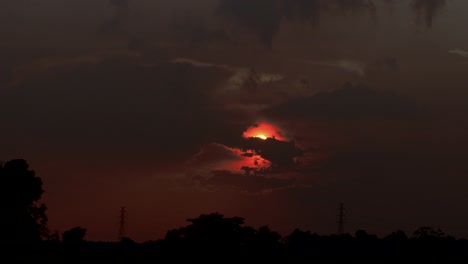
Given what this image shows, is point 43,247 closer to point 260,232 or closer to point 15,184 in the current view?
point 15,184

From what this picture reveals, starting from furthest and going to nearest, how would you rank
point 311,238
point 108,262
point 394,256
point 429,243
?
point 311,238, point 429,243, point 394,256, point 108,262

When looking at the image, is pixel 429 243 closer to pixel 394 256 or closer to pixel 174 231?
pixel 394 256

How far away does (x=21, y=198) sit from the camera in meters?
101

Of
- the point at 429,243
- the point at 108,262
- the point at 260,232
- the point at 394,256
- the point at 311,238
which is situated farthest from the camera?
the point at 260,232

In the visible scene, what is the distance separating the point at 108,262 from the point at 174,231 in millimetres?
51614

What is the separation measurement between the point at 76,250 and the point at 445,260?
21985 millimetres

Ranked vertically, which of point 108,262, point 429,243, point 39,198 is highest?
point 39,198

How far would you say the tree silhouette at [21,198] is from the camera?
9920cm

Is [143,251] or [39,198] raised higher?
[39,198]

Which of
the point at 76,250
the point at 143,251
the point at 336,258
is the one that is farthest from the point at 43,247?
the point at 336,258

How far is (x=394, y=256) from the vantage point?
52688mm

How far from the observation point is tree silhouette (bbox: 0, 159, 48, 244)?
9920cm

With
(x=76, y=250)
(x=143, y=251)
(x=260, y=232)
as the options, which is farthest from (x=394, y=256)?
(x=260, y=232)

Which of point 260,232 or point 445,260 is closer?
point 445,260
